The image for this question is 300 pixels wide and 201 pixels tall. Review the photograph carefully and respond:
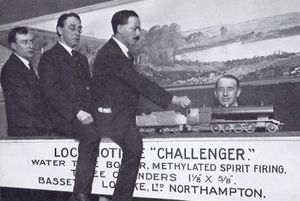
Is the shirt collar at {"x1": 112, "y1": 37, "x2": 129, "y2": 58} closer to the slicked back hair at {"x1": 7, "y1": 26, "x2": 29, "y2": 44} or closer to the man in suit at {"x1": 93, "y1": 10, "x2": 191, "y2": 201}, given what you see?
the man in suit at {"x1": 93, "y1": 10, "x2": 191, "y2": 201}

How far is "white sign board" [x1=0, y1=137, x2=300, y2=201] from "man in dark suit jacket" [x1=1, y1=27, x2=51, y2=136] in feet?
0.59

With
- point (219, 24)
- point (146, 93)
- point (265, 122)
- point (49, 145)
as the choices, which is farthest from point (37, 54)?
point (265, 122)

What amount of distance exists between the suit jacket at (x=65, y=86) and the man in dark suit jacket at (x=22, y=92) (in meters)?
0.27

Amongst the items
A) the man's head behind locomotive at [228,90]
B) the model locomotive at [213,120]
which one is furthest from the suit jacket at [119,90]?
the man's head behind locomotive at [228,90]

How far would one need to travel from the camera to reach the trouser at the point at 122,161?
9.80ft

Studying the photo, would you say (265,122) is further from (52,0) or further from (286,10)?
(52,0)

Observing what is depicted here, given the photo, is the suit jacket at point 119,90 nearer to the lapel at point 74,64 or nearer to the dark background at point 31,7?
the lapel at point 74,64

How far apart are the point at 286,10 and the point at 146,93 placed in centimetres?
112

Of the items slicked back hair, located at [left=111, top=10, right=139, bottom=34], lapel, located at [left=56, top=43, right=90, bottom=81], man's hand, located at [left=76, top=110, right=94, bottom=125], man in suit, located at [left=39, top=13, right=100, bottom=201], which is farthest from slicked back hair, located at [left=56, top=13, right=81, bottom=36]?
man's hand, located at [left=76, top=110, right=94, bottom=125]

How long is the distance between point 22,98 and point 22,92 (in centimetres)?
5

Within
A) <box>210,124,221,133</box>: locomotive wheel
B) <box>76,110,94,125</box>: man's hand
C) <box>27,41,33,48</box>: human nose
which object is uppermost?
<box>27,41,33,48</box>: human nose

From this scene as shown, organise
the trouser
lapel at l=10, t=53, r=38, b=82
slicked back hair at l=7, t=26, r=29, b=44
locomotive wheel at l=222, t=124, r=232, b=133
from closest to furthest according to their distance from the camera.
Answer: locomotive wheel at l=222, t=124, r=232, b=133 → the trouser → lapel at l=10, t=53, r=38, b=82 → slicked back hair at l=7, t=26, r=29, b=44

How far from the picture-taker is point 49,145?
336 centimetres

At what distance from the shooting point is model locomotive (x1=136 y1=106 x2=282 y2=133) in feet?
9.13
